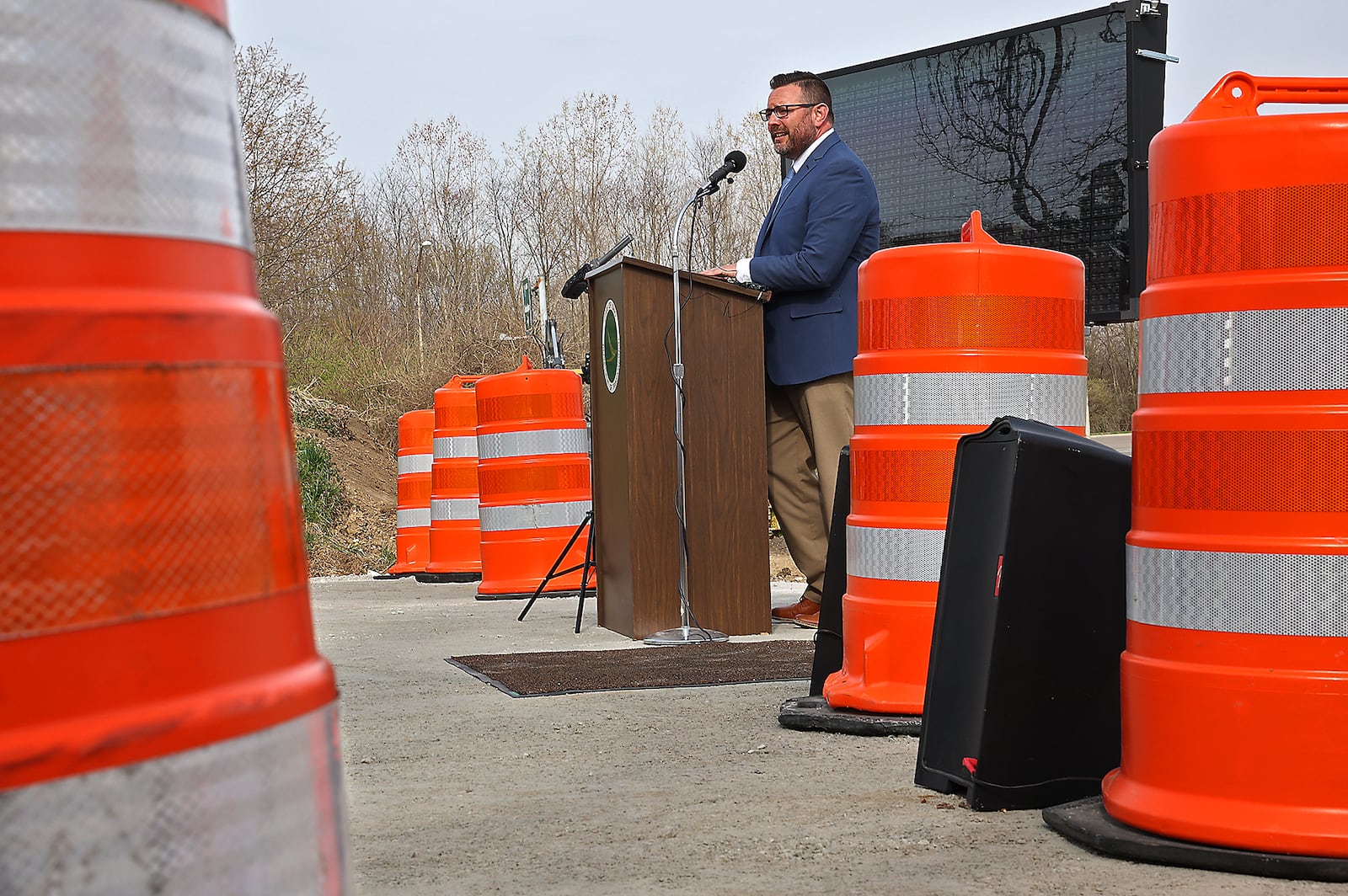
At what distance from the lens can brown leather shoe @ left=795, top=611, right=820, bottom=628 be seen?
791 centimetres

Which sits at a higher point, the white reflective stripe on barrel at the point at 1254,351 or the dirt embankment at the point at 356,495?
the white reflective stripe on barrel at the point at 1254,351

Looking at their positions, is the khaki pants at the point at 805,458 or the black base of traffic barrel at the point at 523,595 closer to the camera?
the khaki pants at the point at 805,458

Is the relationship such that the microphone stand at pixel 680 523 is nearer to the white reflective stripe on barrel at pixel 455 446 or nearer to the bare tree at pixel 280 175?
the white reflective stripe on barrel at pixel 455 446

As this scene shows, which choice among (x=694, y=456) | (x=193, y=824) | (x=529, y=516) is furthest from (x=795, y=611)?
(x=193, y=824)

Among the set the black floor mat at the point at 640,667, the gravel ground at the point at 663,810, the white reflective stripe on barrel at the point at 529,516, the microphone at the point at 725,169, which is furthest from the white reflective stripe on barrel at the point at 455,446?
the gravel ground at the point at 663,810

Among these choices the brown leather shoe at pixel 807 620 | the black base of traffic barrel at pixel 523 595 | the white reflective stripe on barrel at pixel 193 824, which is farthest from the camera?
the black base of traffic barrel at pixel 523 595

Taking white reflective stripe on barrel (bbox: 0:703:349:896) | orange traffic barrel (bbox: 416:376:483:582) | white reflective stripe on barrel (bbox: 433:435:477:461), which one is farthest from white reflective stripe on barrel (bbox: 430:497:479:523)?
white reflective stripe on barrel (bbox: 0:703:349:896)

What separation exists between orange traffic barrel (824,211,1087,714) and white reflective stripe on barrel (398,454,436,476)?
10.0 metres

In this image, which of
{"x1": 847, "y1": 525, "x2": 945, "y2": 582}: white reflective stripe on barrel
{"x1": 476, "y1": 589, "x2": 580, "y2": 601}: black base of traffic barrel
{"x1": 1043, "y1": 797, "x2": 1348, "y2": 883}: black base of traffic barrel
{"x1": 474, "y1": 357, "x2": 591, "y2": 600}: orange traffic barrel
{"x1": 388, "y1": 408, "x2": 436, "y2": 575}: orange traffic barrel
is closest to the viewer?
{"x1": 1043, "y1": 797, "x2": 1348, "y2": 883}: black base of traffic barrel

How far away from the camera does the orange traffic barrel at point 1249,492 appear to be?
9.18 ft

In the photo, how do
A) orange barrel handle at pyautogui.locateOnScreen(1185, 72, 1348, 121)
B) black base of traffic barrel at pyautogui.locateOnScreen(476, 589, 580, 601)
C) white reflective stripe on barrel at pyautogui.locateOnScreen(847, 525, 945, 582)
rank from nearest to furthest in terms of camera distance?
orange barrel handle at pyautogui.locateOnScreen(1185, 72, 1348, 121) < white reflective stripe on barrel at pyautogui.locateOnScreen(847, 525, 945, 582) < black base of traffic barrel at pyautogui.locateOnScreen(476, 589, 580, 601)

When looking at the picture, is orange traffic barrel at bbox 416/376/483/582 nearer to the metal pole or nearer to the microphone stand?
the microphone stand

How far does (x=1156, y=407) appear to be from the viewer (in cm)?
308

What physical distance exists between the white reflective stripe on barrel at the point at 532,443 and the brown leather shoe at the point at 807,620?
3176 mm
